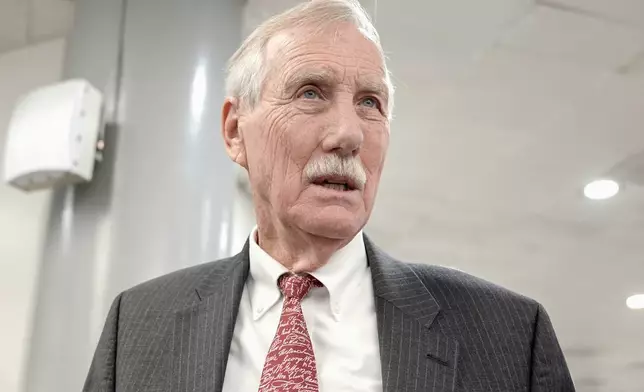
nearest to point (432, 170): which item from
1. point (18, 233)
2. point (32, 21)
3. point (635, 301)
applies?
point (635, 301)

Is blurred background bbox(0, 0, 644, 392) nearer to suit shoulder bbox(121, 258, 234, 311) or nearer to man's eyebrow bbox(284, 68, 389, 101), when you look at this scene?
suit shoulder bbox(121, 258, 234, 311)

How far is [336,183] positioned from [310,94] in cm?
15

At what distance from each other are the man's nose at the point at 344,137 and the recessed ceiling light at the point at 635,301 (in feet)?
2.31

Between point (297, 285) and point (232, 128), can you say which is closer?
point (297, 285)

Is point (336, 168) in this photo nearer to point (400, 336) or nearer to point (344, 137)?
point (344, 137)

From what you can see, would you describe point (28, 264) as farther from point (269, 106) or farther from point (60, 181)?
point (269, 106)

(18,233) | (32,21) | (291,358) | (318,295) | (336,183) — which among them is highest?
(32,21)

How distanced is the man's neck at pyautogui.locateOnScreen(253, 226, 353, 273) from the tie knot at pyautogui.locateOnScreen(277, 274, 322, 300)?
0.02 meters

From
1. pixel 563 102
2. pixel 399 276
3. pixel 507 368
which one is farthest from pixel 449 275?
pixel 563 102

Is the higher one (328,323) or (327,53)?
(327,53)

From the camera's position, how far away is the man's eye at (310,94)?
1.11 m

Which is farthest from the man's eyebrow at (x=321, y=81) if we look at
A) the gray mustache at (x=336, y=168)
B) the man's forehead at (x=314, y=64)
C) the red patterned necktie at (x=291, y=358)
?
the red patterned necktie at (x=291, y=358)

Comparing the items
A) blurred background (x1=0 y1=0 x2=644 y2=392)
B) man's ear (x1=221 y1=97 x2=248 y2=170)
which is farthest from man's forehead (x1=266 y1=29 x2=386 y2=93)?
blurred background (x1=0 y1=0 x2=644 y2=392)

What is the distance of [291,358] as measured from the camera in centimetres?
96
